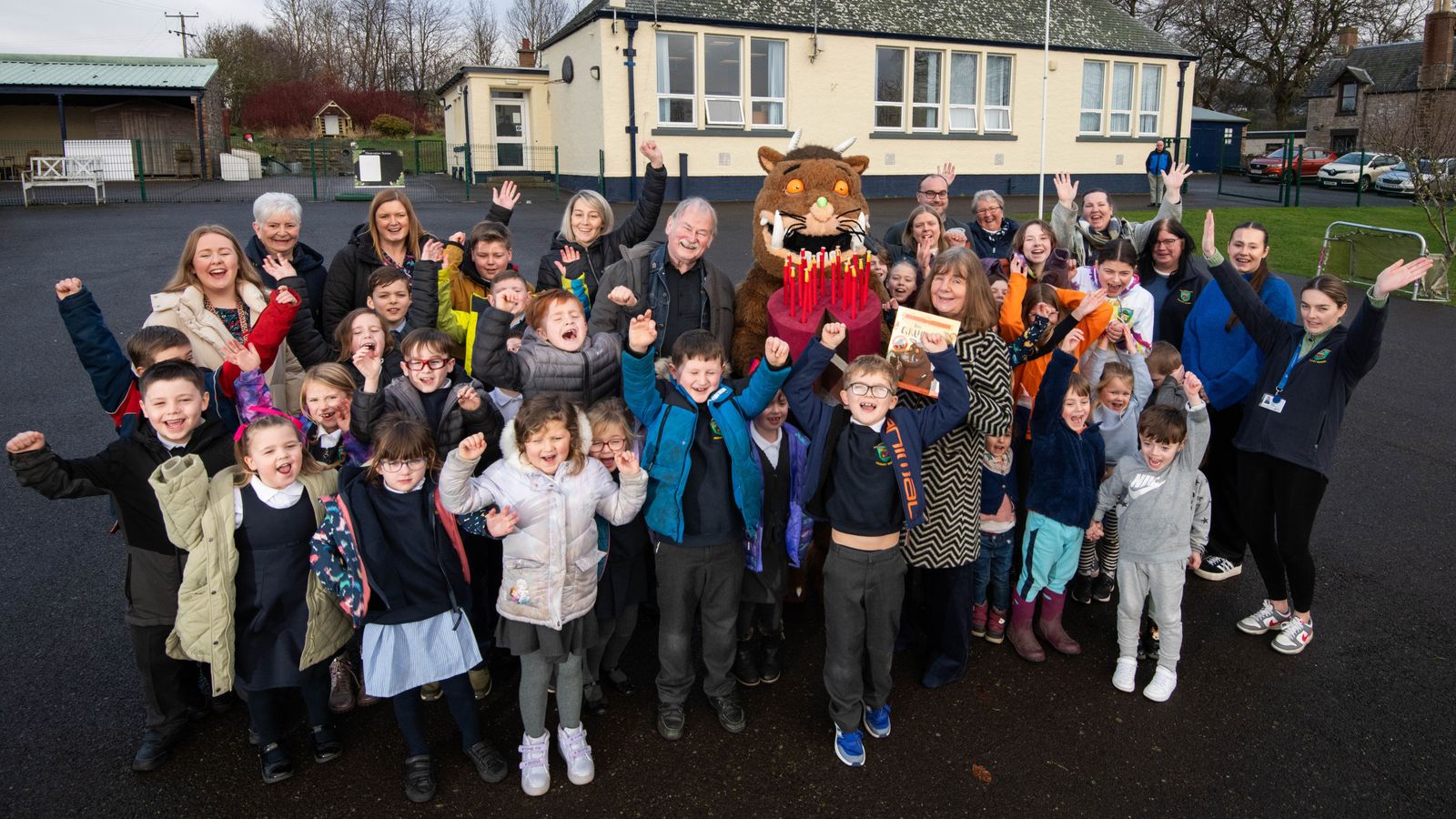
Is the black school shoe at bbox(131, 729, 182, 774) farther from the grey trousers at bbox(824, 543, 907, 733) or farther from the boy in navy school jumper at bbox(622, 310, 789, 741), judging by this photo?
the grey trousers at bbox(824, 543, 907, 733)

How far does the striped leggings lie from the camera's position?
4.82 meters

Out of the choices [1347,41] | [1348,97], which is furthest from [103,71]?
[1348,97]

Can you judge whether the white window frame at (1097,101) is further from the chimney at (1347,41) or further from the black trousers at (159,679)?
the black trousers at (159,679)

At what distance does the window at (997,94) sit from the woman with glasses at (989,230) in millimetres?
20488

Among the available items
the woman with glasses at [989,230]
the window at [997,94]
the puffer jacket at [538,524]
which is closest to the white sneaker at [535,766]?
the puffer jacket at [538,524]

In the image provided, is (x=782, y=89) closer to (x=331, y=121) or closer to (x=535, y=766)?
(x=535, y=766)

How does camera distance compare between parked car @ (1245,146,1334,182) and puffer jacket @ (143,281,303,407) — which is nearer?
puffer jacket @ (143,281,303,407)

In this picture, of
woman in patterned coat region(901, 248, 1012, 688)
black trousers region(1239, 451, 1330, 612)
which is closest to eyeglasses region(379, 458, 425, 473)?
woman in patterned coat region(901, 248, 1012, 688)

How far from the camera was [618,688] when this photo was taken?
4133 millimetres

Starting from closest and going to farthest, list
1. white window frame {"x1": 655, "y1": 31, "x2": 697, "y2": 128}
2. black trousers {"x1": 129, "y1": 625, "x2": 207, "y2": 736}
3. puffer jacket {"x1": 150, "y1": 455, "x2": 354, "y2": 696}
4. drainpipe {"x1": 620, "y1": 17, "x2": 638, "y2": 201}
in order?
puffer jacket {"x1": 150, "y1": 455, "x2": 354, "y2": 696} → black trousers {"x1": 129, "y1": 625, "x2": 207, "y2": 736} → drainpipe {"x1": 620, "y1": 17, "x2": 638, "y2": 201} → white window frame {"x1": 655, "y1": 31, "x2": 697, "y2": 128}

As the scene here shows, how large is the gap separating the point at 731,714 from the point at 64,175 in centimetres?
2633

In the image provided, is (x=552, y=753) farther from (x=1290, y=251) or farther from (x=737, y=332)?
(x=1290, y=251)

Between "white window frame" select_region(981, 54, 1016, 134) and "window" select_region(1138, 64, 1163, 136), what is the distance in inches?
179

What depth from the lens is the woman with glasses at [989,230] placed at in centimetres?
648
